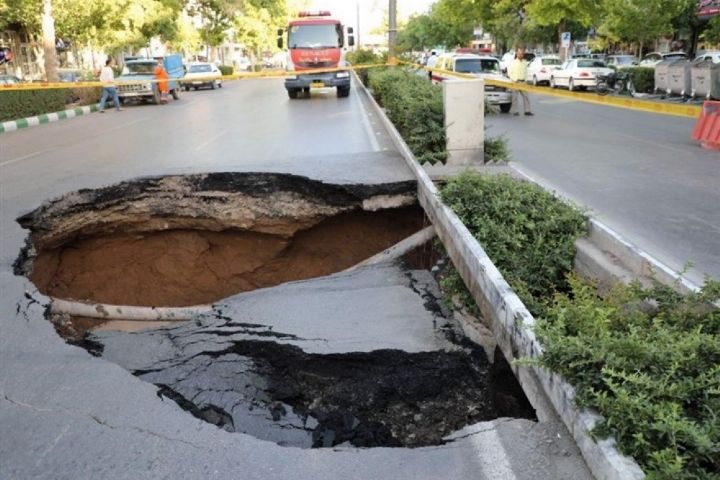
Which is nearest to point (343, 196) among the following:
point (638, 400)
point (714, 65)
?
point (638, 400)

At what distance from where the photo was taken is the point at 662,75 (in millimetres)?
24234

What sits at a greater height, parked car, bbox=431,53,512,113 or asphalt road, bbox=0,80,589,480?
parked car, bbox=431,53,512,113

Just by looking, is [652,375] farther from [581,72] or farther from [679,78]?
[581,72]

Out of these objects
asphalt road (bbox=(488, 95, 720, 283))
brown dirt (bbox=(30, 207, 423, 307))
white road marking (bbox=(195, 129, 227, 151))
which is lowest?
brown dirt (bbox=(30, 207, 423, 307))

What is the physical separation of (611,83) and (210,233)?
23451 mm

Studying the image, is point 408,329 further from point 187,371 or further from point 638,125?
point 638,125

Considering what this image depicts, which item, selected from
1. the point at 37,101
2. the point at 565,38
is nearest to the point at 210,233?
the point at 37,101

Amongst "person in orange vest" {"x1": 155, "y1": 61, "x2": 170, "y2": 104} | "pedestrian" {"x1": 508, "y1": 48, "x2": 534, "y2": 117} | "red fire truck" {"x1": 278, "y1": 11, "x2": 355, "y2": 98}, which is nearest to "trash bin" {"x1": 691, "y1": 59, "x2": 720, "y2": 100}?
"pedestrian" {"x1": 508, "y1": 48, "x2": 534, "y2": 117}

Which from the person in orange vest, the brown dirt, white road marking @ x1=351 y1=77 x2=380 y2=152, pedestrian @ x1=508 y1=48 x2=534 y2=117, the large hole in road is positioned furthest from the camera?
the person in orange vest

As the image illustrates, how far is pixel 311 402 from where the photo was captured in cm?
453

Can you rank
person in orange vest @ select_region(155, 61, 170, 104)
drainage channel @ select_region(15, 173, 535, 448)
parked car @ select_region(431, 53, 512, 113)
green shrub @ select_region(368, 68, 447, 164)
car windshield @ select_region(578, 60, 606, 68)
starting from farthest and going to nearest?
1. car windshield @ select_region(578, 60, 606, 68)
2. person in orange vest @ select_region(155, 61, 170, 104)
3. parked car @ select_region(431, 53, 512, 113)
4. green shrub @ select_region(368, 68, 447, 164)
5. drainage channel @ select_region(15, 173, 535, 448)

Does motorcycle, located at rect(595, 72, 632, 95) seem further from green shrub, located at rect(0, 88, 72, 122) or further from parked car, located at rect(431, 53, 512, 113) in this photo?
green shrub, located at rect(0, 88, 72, 122)

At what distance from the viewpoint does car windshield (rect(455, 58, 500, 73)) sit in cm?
2036

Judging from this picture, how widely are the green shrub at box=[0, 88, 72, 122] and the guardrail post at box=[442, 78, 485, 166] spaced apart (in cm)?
1419
